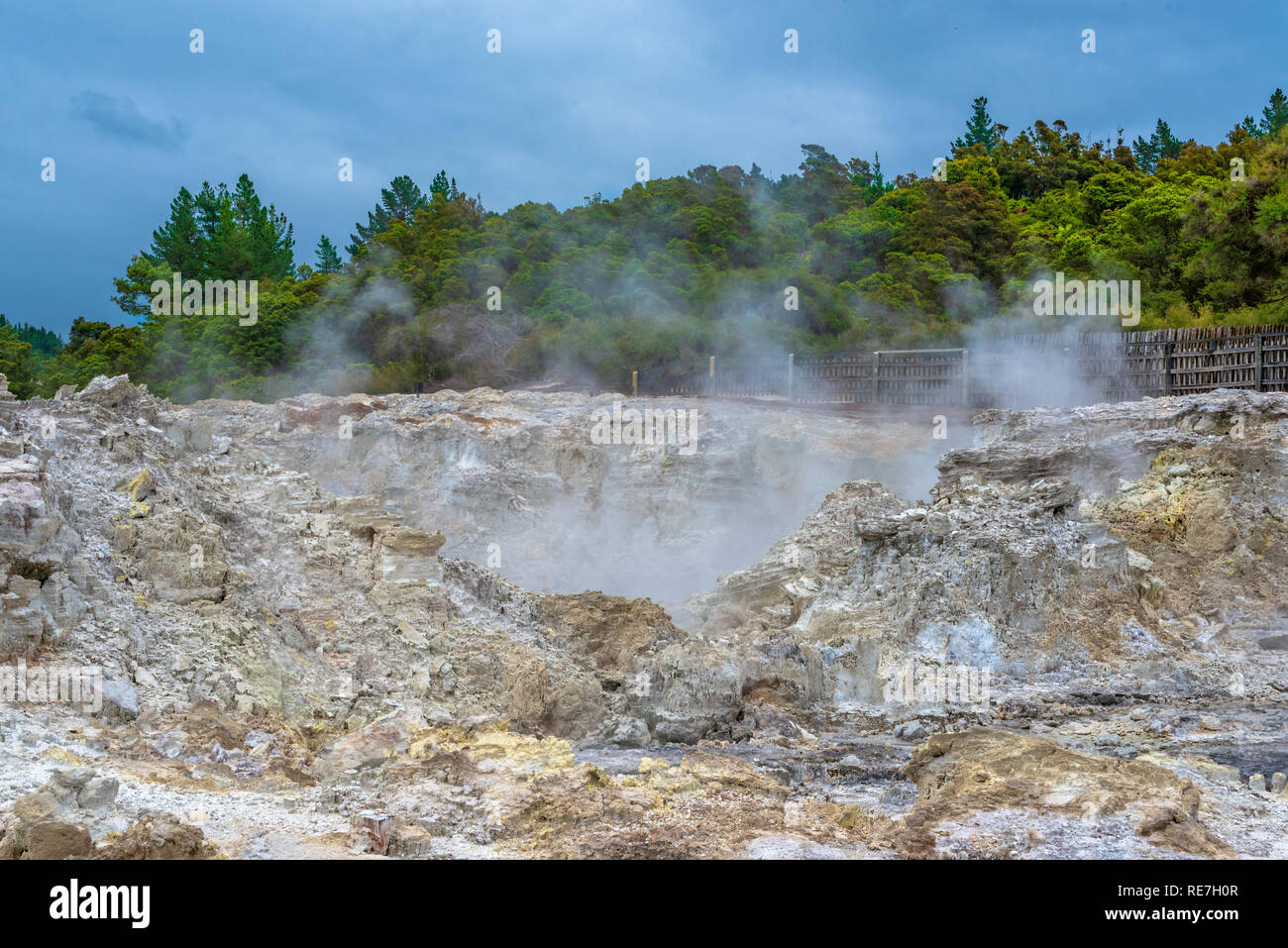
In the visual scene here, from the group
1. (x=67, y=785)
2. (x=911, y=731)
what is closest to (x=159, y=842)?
(x=67, y=785)

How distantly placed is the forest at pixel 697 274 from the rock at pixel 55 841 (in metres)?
17.8

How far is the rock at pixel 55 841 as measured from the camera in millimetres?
4625

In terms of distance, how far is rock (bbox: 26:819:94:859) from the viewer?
4.62 m

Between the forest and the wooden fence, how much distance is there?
5.56 ft

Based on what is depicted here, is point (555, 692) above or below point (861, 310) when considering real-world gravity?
below

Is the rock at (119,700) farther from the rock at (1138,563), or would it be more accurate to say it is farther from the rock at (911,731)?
the rock at (1138,563)

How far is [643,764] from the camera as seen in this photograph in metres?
7.49

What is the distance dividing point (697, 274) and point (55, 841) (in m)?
22.7

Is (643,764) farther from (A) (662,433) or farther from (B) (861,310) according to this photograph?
(B) (861,310)

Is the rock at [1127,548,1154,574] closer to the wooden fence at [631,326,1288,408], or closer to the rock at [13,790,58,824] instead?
the wooden fence at [631,326,1288,408]

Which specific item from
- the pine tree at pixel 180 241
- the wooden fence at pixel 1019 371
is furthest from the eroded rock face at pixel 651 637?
the pine tree at pixel 180 241

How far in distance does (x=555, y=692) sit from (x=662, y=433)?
8.69 metres
